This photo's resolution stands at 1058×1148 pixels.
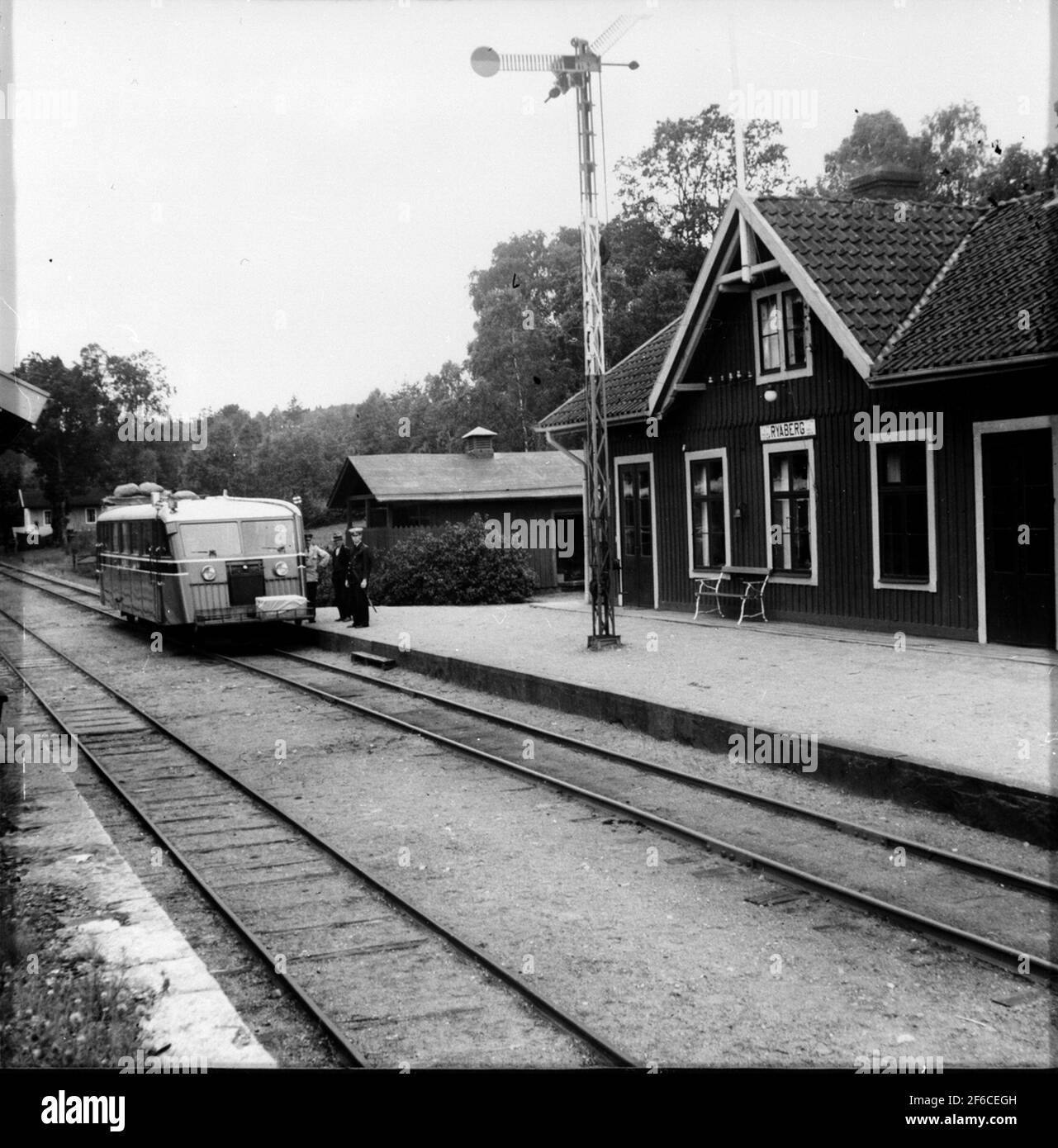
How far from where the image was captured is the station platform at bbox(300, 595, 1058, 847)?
28.7ft

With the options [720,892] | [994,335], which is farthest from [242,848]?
[994,335]

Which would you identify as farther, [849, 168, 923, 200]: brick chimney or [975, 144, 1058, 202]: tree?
[975, 144, 1058, 202]: tree

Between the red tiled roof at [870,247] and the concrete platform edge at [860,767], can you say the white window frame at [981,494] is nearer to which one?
the red tiled roof at [870,247]

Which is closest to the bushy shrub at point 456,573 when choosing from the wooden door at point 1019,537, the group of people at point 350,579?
the group of people at point 350,579

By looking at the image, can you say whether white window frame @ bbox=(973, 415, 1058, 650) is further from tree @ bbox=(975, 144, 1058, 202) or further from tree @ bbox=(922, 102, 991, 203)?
tree @ bbox=(922, 102, 991, 203)

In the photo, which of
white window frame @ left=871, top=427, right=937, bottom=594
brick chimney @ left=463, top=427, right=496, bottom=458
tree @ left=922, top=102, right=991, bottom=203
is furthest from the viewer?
tree @ left=922, top=102, right=991, bottom=203

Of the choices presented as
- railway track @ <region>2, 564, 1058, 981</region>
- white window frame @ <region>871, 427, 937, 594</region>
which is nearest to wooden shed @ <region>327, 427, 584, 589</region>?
white window frame @ <region>871, 427, 937, 594</region>

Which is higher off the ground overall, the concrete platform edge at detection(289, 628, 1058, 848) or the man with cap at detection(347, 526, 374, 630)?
the man with cap at detection(347, 526, 374, 630)

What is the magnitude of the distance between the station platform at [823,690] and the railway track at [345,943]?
13.1 feet

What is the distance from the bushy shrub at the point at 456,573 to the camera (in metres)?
28.6

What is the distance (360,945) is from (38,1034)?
5.67 ft

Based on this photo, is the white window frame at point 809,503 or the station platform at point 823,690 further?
the white window frame at point 809,503

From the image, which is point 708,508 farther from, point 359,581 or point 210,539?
point 210,539

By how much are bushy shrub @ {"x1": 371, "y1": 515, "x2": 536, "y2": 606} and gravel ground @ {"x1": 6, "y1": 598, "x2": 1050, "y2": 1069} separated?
17377 millimetres
